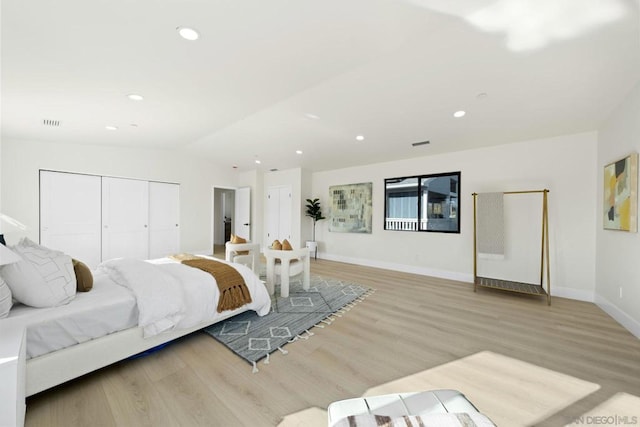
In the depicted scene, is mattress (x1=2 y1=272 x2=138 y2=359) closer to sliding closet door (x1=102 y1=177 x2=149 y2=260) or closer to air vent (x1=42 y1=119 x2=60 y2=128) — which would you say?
air vent (x1=42 y1=119 x2=60 y2=128)

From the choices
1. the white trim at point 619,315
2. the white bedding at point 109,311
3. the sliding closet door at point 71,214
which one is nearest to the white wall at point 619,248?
the white trim at point 619,315

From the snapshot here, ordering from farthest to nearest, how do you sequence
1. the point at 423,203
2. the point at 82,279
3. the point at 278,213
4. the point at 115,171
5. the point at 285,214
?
the point at 278,213 < the point at 285,214 < the point at 115,171 < the point at 423,203 < the point at 82,279

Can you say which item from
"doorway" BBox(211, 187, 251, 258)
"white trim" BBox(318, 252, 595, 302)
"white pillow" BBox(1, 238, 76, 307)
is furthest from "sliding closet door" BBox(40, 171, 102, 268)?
"white trim" BBox(318, 252, 595, 302)

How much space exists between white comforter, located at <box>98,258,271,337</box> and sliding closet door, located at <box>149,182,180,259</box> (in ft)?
10.4

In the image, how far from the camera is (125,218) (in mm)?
5004

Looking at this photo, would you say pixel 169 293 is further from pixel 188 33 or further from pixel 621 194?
pixel 621 194

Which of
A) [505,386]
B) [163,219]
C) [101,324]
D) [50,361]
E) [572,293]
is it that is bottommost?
[505,386]

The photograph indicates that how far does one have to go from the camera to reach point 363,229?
5.54m

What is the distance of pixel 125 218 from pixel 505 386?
6.48 m

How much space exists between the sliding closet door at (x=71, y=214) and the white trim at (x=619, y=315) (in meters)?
7.85

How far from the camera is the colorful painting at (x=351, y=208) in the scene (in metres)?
5.52

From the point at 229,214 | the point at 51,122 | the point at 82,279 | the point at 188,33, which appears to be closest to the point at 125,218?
the point at 51,122

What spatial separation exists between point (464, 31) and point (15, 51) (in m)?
3.45

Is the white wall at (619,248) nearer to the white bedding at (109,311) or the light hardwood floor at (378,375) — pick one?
the light hardwood floor at (378,375)
